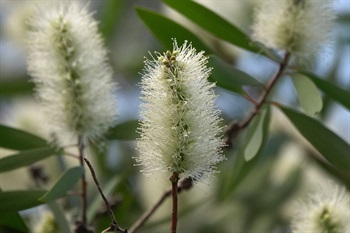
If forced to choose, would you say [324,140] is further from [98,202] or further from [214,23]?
[98,202]

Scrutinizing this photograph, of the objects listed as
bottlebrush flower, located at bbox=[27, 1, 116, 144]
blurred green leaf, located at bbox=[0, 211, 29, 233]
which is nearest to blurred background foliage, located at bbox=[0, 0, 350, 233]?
blurred green leaf, located at bbox=[0, 211, 29, 233]

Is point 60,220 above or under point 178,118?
above

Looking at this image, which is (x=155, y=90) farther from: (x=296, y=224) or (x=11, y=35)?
(x=11, y=35)

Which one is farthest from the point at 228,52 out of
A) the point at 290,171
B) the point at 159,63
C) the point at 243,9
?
the point at 159,63

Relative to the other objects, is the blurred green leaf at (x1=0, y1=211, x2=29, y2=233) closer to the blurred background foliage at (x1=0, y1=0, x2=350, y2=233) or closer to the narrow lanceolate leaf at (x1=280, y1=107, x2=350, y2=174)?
the blurred background foliage at (x1=0, y1=0, x2=350, y2=233)

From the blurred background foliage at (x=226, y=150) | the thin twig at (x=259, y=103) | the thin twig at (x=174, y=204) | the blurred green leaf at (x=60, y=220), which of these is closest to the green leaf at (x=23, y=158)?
the blurred background foliage at (x=226, y=150)

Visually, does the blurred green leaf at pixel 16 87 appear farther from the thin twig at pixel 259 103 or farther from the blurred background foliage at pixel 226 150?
the thin twig at pixel 259 103

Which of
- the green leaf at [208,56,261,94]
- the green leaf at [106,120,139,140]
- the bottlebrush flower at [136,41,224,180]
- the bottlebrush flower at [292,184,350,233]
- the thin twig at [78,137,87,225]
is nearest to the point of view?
the bottlebrush flower at [136,41,224,180]

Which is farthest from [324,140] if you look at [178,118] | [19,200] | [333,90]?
[19,200]
